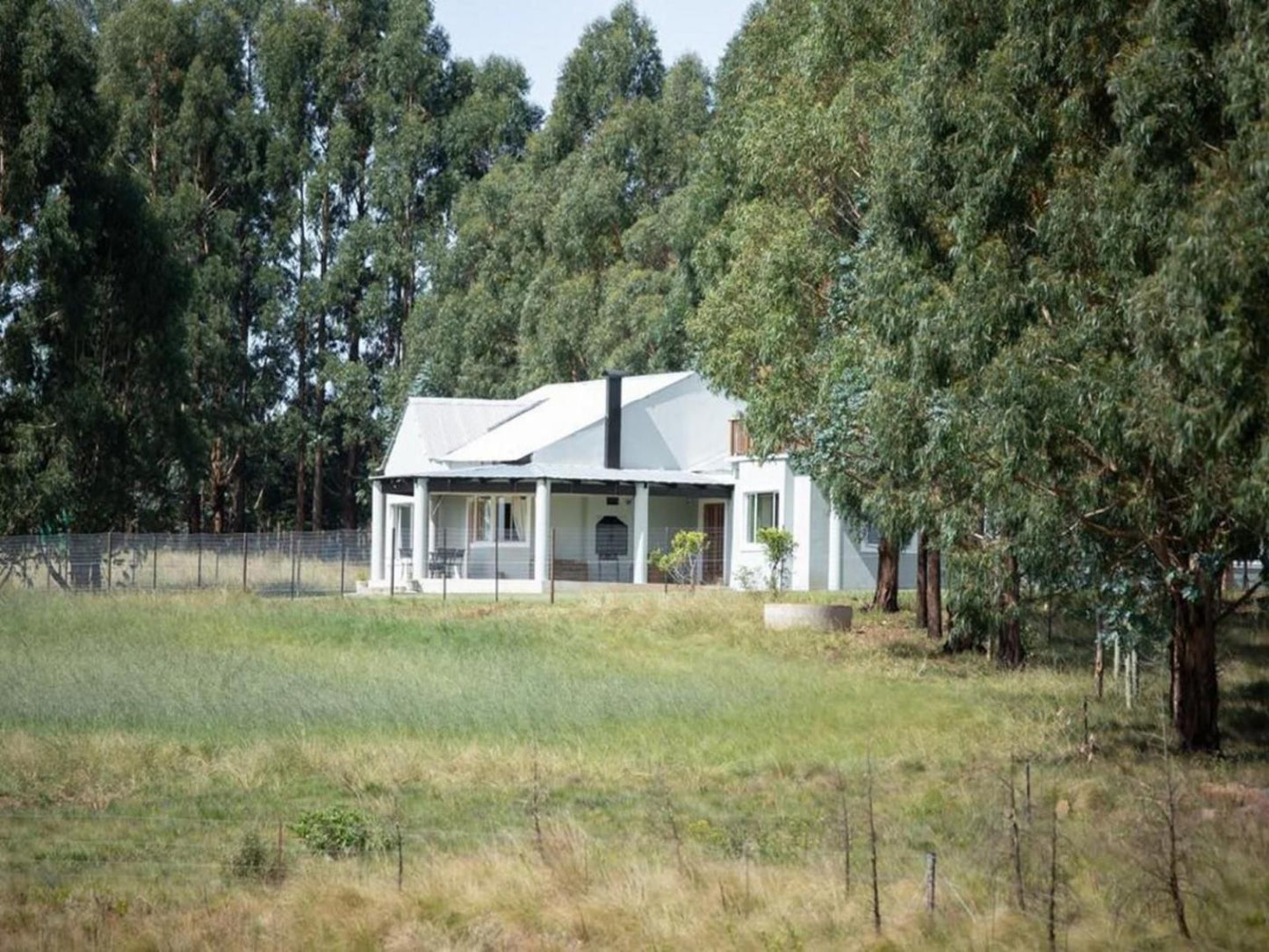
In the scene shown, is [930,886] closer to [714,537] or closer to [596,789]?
[596,789]

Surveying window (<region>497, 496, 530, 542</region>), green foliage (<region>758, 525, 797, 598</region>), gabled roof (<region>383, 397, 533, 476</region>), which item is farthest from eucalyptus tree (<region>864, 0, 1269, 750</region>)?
gabled roof (<region>383, 397, 533, 476</region>)

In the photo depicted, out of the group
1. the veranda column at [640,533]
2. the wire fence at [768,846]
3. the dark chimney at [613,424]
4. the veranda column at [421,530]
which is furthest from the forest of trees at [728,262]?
the veranda column at [421,530]

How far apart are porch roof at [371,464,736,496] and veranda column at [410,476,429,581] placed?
1.40 feet

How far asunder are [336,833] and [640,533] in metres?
34.1

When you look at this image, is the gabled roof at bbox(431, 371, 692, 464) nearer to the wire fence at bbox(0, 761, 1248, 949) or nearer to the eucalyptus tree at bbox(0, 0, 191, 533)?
the eucalyptus tree at bbox(0, 0, 191, 533)

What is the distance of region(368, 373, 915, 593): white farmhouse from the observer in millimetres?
47000

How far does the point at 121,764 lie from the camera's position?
18.6 metres

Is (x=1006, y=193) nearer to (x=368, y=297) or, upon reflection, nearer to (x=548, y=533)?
(x=548, y=533)

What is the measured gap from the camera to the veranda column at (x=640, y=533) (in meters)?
48.7

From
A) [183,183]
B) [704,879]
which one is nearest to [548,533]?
[183,183]

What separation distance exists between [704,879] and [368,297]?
2442 inches

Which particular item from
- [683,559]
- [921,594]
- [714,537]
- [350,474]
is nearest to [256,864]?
[921,594]

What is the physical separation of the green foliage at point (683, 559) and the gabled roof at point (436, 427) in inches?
410

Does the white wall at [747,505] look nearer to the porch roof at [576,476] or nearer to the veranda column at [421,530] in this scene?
the porch roof at [576,476]
